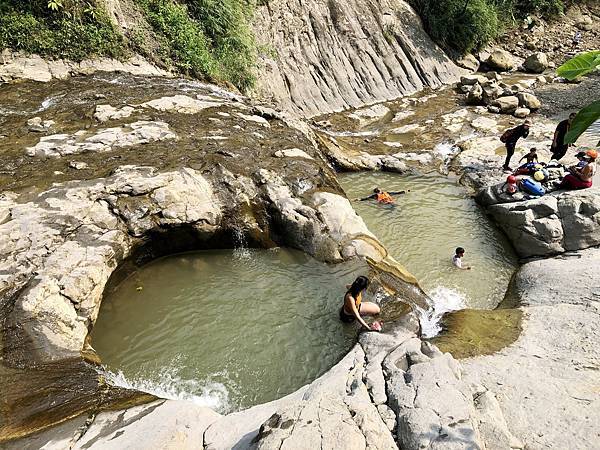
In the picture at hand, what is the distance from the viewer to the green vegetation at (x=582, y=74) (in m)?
2.15

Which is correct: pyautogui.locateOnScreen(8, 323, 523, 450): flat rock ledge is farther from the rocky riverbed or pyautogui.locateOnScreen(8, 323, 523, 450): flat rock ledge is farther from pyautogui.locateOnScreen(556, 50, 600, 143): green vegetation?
pyautogui.locateOnScreen(556, 50, 600, 143): green vegetation

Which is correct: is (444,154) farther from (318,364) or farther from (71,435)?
(71,435)

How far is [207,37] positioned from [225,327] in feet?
44.8

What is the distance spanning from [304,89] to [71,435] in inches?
684

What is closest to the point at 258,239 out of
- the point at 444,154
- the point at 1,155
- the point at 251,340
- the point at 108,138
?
the point at 251,340

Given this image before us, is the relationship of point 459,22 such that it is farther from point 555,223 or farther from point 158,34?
point 555,223

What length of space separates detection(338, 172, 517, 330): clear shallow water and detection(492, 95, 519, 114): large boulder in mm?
7761

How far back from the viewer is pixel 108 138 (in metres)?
9.72

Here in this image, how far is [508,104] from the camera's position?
18.8 m

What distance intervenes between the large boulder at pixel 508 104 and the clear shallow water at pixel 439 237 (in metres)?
7.76

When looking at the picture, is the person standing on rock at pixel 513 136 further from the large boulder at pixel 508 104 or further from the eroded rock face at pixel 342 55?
the eroded rock face at pixel 342 55

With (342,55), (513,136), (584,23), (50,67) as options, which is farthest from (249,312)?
(584,23)

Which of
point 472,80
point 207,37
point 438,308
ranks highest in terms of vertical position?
point 207,37

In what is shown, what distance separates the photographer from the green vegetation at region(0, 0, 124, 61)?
41.7 feet
